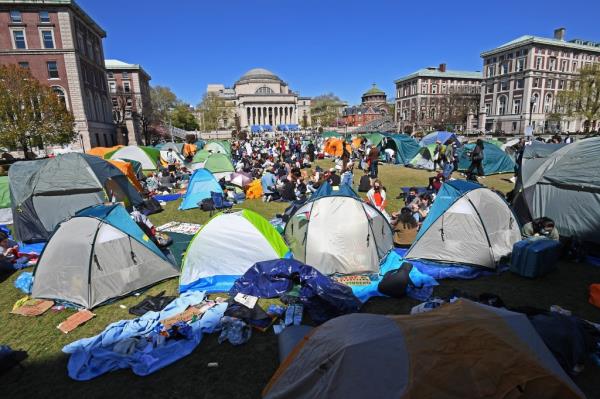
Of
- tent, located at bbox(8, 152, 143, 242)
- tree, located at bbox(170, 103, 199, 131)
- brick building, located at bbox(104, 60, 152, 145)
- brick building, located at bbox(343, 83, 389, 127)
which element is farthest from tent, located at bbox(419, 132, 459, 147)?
brick building, located at bbox(343, 83, 389, 127)

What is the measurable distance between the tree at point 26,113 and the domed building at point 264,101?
61.8 m

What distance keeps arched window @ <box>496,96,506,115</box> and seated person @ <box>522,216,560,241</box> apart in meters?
67.1

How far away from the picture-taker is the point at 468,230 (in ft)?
20.8

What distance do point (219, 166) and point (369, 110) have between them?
89.3 meters

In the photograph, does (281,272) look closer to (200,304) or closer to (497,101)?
(200,304)

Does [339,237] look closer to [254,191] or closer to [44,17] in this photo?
[254,191]

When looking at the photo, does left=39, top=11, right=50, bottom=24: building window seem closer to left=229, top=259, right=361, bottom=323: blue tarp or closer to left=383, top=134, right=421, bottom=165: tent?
left=383, top=134, right=421, bottom=165: tent

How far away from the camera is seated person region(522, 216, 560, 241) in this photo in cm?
674

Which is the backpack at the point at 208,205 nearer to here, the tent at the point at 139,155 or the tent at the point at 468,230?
the tent at the point at 468,230

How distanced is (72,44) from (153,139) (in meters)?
22.9

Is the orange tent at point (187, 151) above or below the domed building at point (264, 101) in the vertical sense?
below

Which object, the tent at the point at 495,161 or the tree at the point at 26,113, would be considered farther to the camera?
the tree at the point at 26,113

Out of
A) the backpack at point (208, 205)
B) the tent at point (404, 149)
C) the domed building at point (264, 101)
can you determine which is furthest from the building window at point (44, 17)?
the domed building at point (264, 101)

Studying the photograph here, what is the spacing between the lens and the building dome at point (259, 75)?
326 ft
